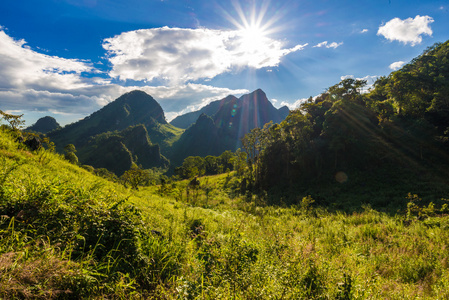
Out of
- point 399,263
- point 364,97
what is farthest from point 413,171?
point 399,263

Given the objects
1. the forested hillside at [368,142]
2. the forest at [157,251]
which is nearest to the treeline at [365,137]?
the forested hillside at [368,142]

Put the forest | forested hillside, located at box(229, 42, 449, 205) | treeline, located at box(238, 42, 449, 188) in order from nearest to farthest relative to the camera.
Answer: the forest, forested hillside, located at box(229, 42, 449, 205), treeline, located at box(238, 42, 449, 188)

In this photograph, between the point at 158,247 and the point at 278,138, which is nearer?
the point at 158,247

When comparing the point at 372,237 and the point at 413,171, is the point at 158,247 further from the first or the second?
the point at 413,171

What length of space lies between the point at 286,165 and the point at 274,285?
127 feet

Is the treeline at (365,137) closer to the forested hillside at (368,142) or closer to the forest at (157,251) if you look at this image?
the forested hillside at (368,142)

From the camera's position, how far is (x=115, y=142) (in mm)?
161000

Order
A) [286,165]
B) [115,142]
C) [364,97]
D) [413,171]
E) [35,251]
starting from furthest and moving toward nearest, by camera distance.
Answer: [115,142]
[364,97]
[286,165]
[413,171]
[35,251]

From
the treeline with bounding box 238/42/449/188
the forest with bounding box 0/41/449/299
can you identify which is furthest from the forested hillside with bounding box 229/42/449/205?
the forest with bounding box 0/41/449/299

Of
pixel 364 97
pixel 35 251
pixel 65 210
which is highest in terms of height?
→ pixel 364 97

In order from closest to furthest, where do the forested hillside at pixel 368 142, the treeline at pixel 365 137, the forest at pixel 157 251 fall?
1. the forest at pixel 157 251
2. the forested hillside at pixel 368 142
3. the treeline at pixel 365 137

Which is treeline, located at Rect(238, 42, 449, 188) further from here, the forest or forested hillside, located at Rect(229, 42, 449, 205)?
the forest

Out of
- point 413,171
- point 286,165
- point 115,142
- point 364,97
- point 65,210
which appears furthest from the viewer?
point 115,142

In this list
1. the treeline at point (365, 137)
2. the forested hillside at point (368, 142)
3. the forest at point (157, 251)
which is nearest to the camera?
the forest at point (157, 251)
